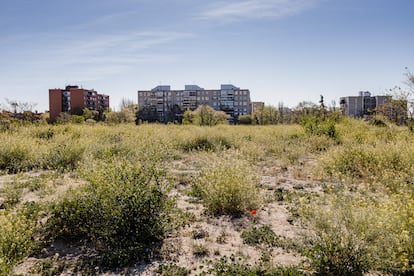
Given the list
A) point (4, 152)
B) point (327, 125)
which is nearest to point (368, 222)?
point (4, 152)

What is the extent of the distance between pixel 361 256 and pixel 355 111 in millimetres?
89682

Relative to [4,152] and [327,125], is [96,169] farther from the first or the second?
[327,125]

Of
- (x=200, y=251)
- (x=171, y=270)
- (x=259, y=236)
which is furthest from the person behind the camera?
(x=259, y=236)

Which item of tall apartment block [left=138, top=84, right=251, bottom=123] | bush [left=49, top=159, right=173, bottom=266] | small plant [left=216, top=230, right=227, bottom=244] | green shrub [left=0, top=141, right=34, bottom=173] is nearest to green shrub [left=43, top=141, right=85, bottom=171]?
green shrub [left=0, top=141, right=34, bottom=173]

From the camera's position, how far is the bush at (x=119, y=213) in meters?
4.01

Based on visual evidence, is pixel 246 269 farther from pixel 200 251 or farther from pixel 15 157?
pixel 15 157

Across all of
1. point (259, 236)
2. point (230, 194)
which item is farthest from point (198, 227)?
point (259, 236)

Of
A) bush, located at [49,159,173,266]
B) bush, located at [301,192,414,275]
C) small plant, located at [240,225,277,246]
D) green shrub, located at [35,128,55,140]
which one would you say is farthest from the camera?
green shrub, located at [35,128,55,140]

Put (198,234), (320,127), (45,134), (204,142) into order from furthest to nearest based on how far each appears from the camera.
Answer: (320,127), (45,134), (204,142), (198,234)

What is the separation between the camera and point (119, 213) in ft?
13.0

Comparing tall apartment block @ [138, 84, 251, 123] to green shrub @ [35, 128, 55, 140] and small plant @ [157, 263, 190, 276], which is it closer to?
green shrub @ [35, 128, 55, 140]

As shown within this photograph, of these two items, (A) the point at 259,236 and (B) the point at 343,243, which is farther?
(A) the point at 259,236

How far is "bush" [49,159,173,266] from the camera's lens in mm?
4008

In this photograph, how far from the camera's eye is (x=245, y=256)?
3719mm
